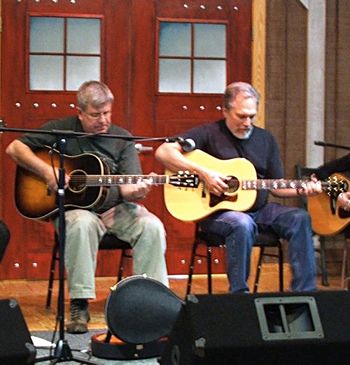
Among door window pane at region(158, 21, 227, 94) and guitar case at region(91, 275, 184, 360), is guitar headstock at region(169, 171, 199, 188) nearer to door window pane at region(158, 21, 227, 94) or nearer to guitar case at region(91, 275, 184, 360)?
guitar case at region(91, 275, 184, 360)

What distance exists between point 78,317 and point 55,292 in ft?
3.98

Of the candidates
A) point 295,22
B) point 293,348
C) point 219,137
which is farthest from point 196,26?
point 293,348

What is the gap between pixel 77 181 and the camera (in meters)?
4.28

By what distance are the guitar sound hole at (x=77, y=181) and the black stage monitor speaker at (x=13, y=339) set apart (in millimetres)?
1757

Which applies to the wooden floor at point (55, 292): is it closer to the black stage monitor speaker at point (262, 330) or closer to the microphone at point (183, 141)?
the microphone at point (183, 141)

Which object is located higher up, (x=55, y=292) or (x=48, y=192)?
(x=48, y=192)

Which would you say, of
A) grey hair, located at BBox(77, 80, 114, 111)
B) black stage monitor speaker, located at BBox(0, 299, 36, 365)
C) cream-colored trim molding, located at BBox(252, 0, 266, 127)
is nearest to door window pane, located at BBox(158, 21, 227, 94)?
cream-colored trim molding, located at BBox(252, 0, 266, 127)

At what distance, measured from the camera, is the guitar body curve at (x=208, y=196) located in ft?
14.5

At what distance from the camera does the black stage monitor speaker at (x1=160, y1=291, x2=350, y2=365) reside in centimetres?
248

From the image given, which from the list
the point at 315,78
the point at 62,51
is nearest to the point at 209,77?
the point at 315,78

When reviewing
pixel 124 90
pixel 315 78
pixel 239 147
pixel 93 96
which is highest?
pixel 315 78

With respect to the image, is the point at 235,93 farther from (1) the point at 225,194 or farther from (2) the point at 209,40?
(2) the point at 209,40

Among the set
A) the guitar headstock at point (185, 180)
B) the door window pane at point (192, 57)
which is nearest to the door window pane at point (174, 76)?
the door window pane at point (192, 57)

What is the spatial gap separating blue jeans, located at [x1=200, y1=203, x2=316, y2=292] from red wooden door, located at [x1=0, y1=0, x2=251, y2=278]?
1.52 metres
